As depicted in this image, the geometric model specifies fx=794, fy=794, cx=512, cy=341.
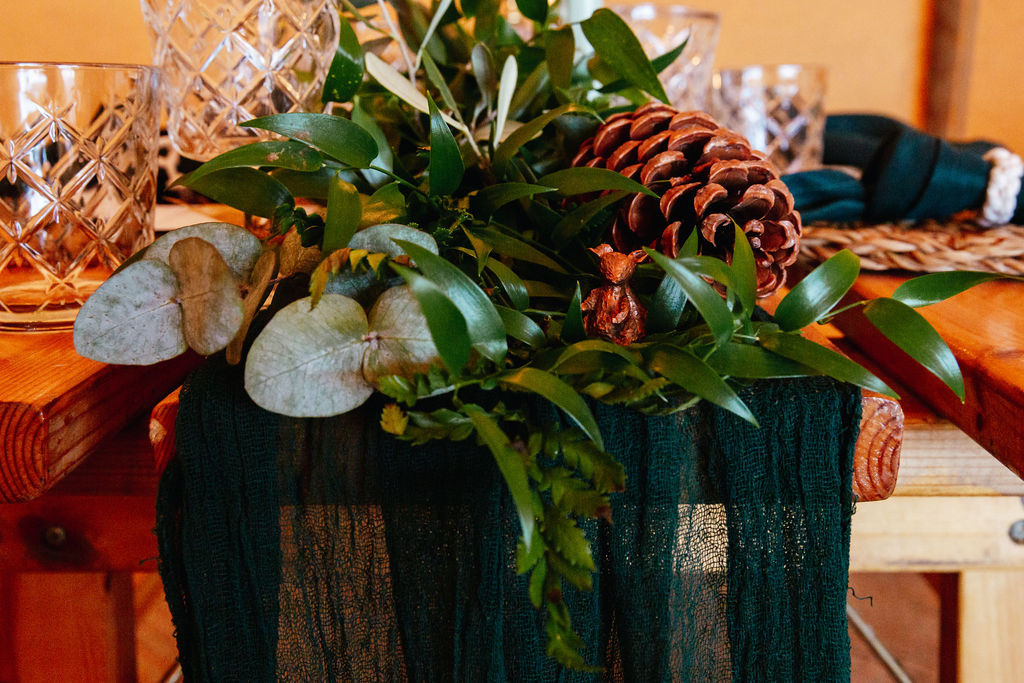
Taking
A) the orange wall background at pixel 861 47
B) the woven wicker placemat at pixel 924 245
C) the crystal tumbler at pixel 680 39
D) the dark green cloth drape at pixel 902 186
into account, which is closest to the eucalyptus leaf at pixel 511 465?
the woven wicker placemat at pixel 924 245

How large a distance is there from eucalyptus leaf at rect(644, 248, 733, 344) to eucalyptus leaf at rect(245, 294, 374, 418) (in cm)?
9

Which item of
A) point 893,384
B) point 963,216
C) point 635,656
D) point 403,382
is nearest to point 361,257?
point 403,382

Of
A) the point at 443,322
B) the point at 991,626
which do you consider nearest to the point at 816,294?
the point at 443,322

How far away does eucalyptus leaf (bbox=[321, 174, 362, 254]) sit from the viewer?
0.26m

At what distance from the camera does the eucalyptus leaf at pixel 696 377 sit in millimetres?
233

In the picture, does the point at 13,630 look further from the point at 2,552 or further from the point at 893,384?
the point at 893,384

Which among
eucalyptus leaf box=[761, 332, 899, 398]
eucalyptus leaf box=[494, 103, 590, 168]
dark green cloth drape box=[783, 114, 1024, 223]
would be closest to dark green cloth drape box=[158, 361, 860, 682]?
eucalyptus leaf box=[761, 332, 899, 398]

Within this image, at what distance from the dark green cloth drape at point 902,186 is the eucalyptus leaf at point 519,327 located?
40 cm

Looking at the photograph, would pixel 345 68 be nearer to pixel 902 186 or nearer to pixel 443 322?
pixel 443 322

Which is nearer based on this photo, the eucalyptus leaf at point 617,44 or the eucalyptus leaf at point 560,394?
the eucalyptus leaf at point 560,394

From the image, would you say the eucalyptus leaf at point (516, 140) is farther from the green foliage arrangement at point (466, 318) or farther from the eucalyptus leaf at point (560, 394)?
the eucalyptus leaf at point (560, 394)

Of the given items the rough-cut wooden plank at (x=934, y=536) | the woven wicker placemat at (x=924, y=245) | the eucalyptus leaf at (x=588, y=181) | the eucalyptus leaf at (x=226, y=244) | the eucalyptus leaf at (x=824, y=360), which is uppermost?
the eucalyptus leaf at (x=588, y=181)

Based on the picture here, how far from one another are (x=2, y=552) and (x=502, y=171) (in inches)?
13.5

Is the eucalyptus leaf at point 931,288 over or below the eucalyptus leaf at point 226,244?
below
